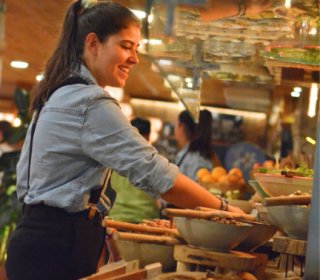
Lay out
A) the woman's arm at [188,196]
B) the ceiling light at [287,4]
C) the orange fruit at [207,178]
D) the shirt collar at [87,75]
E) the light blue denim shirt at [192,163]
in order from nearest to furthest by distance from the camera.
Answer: the woman's arm at [188,196] < the shirt collar at [87,75] < the ceiling light at [287,4] < the orange fruit at [207,178] < the light blue denim shirt at [192,163]

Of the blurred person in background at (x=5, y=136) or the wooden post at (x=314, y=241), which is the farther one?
the blurred person in background at (x=5, y=136)

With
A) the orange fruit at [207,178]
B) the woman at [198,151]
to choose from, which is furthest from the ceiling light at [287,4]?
the woman at [198,151]

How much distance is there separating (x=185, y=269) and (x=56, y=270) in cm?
41

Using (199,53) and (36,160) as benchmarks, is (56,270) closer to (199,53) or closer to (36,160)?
(36,160)

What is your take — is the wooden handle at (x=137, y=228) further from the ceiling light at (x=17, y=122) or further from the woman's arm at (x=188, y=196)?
the ceiling light at (x=17, y=122)

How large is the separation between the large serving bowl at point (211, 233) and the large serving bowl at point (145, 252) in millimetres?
155

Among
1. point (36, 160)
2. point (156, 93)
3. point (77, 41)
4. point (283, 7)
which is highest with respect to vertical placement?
point (156, 93)

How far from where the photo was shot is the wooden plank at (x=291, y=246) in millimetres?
2359

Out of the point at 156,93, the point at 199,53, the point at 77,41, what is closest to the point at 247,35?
the point at 199,53

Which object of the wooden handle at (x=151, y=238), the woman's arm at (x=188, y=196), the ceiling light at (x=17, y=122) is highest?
the ceiling light at (x=17, y=122)

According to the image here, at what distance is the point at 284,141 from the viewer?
13.5 m

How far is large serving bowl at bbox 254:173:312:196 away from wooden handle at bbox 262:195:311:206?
368mm

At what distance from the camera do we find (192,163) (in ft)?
22.4

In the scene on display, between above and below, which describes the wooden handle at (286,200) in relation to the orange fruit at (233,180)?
below
